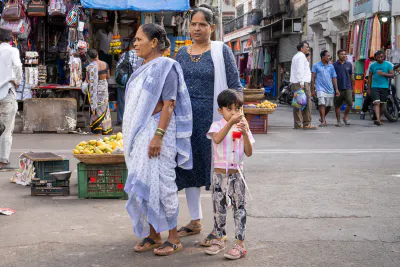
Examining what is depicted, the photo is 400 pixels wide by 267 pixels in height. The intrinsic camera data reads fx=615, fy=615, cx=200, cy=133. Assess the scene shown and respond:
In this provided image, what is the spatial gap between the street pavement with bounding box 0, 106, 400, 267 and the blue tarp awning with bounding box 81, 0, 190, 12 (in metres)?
5.42

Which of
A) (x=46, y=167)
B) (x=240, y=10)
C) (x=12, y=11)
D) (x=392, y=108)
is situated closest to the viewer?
(x=46, y=167)

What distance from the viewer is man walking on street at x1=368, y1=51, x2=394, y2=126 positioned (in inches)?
618

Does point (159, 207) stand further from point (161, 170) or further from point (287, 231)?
point (287, 231)

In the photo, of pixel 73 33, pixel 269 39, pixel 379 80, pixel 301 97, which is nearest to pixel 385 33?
pixel 379 80

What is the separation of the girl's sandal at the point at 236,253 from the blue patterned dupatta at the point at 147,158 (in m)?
0.47

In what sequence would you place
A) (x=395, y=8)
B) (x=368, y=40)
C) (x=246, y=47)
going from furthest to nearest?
(x=246, y=47) → (x=368, y=40) → (x=395, y=8)

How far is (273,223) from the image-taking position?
545 centimetres

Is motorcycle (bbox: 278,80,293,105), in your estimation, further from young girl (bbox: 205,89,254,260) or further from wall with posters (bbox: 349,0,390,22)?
young girl (bbox: 205,89,254,260)

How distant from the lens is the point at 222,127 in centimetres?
450

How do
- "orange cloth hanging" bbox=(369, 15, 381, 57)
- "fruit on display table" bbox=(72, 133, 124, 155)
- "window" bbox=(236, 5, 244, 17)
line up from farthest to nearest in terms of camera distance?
"window" bbox=(236, 5, 244, 17), "orange cloth hanging" bbox=(369, 15, 381, 57), "fruit on display table" bbox=(72, 133, 124, 155)

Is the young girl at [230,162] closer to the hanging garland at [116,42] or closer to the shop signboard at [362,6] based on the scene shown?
the hanging garland at [116,42]

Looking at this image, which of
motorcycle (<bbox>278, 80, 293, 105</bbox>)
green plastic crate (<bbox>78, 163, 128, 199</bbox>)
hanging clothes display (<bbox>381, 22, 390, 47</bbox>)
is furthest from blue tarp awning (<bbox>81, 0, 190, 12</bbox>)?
motorcycle (<bbox>278, 80, 293, 105</bbox>)

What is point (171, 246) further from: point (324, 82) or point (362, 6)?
point (362, 6)

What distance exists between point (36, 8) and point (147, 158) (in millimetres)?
10686
